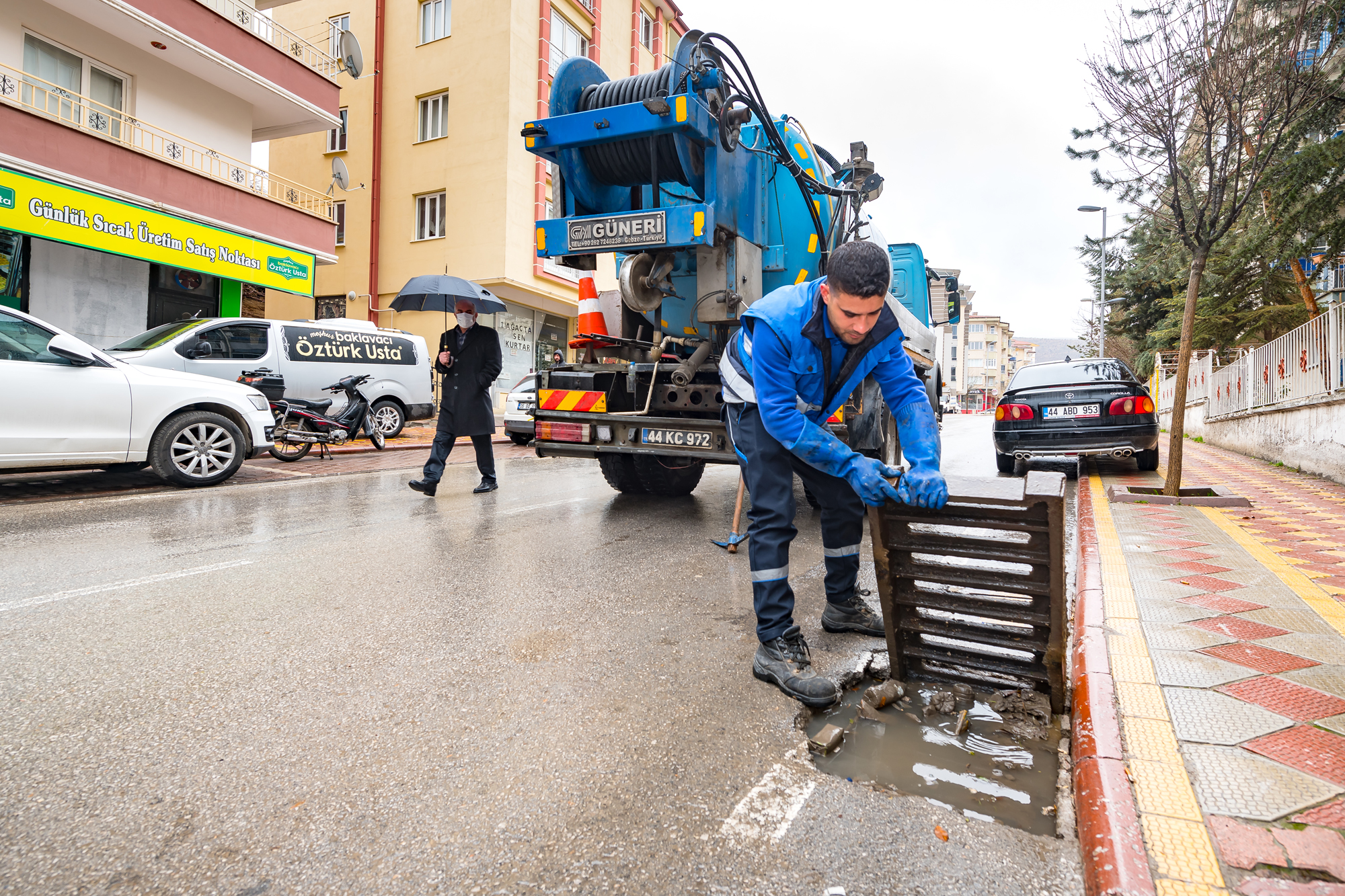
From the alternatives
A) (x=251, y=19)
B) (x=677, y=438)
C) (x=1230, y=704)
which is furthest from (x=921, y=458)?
(x=251, y=19)

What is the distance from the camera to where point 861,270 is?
8.55 feet

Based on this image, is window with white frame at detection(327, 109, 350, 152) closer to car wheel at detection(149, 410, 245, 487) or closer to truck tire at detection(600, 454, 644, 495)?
car wheel at detection(149, 410, 245, 487)

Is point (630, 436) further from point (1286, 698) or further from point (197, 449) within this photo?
point (197, 449)

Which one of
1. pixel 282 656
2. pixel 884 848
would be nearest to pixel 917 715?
pixel 884 848

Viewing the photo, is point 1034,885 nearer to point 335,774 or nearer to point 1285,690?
point 1285,690

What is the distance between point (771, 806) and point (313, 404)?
412 inches

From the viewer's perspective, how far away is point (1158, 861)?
1647 mm

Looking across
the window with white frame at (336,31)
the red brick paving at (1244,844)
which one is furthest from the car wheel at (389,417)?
the window with white frame at (336,31)

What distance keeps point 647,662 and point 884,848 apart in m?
1.33

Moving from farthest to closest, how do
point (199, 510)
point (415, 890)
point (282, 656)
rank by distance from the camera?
point (199, 510), point (282, 656), point (415, 890)

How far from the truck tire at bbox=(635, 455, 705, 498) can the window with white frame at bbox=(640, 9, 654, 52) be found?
74.1 ft

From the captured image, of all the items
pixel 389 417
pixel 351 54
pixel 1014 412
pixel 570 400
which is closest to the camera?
pixel 570 400

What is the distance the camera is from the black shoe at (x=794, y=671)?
8.50 feet

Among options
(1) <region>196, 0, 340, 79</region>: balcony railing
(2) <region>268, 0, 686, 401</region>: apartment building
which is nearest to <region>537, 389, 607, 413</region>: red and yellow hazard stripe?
(1) <region>196, 0, 340, 79</region>: balcony railing
